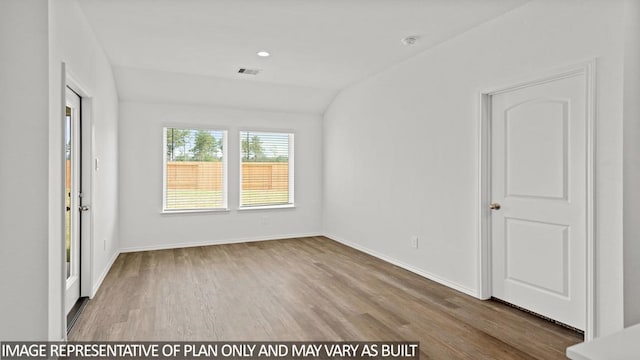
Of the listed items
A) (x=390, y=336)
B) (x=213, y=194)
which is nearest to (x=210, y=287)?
(x=390, y=336)

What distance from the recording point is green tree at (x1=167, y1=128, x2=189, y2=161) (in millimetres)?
5793

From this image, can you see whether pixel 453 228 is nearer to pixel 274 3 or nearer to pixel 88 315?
pixel 274 3

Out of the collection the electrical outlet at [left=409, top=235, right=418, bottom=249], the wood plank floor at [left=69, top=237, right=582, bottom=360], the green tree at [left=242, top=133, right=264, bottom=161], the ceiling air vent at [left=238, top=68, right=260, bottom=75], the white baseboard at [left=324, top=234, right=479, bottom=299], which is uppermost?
the ceiling air vent at [left=238, top=68, right=260, bottom=75]

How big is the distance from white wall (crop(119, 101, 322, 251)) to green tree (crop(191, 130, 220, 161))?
0.19 metres

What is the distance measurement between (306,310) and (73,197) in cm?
228

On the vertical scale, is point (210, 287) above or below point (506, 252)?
below

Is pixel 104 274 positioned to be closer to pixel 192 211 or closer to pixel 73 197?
pixel 73 197

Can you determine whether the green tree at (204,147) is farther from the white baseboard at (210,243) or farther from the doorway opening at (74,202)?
the doorway opening at (74,202)

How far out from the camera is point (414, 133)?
4293 mm

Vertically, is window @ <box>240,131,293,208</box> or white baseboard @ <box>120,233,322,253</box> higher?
window @ <box>240,131,293,208</box>

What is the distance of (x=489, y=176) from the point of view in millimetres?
3422

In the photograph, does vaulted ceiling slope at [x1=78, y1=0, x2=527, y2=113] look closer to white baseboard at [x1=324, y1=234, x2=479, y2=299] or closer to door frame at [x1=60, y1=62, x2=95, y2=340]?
door frame at [x1=60, y1=62, x2=95, y2=340]

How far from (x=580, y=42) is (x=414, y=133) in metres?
1.92
